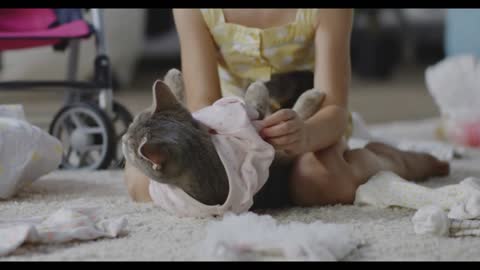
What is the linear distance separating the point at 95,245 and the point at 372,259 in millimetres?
326

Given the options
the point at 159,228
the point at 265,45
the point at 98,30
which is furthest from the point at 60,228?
the point at 98,30

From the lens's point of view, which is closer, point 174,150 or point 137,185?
point 174,150

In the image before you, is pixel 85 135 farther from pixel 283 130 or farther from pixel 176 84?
pixel 283 130

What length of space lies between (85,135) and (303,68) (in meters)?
0.46

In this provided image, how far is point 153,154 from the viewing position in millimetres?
1000

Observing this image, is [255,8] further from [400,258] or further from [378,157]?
[400,258]

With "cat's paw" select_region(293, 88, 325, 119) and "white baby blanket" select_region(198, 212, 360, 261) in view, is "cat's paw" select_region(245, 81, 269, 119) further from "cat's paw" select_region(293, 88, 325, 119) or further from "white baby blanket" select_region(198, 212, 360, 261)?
"white baby blanket" select_region(198, 212, 360, 261)

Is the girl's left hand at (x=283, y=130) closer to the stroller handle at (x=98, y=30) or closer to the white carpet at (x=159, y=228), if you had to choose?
the white carpet at (x=159, y=228)

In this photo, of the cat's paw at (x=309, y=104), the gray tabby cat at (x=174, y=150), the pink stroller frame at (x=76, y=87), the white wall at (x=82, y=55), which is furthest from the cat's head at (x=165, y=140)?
the white wall at (x=82, y=55)

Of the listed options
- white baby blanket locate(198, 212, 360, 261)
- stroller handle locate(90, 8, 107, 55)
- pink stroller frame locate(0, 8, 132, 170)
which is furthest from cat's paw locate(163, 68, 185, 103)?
stroller handle locate(90, 8, 107, 55)

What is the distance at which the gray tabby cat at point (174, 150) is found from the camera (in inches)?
40.0

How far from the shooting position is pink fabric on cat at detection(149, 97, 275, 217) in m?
1.07

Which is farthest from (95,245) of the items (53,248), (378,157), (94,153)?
(94,153)

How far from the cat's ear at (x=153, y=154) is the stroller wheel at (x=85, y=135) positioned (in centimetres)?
55
